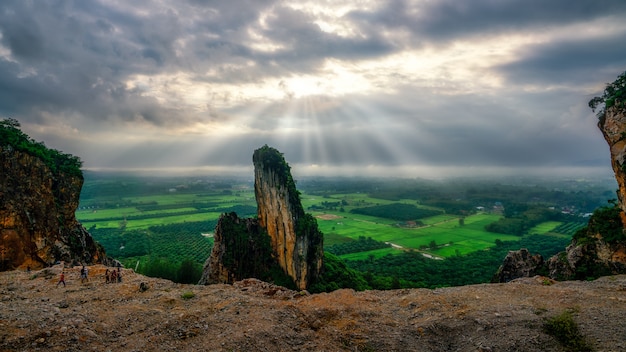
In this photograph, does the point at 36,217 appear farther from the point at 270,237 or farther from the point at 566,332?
the point at 566,332

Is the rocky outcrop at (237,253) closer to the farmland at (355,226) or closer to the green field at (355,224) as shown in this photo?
the farmland at (355,226)

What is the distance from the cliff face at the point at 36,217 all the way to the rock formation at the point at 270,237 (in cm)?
1326

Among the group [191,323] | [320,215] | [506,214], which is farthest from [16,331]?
[506,214]

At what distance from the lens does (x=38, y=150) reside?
27.3m

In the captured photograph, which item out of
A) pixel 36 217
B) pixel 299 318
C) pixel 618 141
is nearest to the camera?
pixel 299 318

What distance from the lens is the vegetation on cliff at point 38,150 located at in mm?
25234

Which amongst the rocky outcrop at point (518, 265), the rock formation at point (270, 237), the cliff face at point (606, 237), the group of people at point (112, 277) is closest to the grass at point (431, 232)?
the rock formation at point (270, 237)

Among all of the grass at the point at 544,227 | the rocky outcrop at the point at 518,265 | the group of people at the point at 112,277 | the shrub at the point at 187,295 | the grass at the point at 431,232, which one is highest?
the group of people at the point at 112,277

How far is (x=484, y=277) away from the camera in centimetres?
5100

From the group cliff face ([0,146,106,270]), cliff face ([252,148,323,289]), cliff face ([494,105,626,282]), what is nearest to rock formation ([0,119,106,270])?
cliff face ([0,146,106,270])

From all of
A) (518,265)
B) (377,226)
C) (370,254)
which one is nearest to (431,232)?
(377,226)

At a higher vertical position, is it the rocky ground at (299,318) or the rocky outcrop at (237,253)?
the rocky ground at (299,318)

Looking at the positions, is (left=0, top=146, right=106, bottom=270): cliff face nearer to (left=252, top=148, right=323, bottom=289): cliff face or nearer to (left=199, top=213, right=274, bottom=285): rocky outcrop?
(left=199, top=213, right=274, bottom=285): rocky outcrop

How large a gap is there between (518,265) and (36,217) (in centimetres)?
4171
